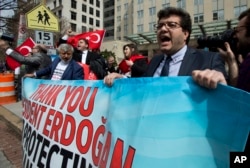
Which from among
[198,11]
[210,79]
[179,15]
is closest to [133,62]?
[179,15]

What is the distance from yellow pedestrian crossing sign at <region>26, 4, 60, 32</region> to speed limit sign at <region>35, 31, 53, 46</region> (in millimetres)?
118

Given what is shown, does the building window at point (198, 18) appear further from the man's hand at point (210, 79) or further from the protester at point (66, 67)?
the man's hand at point (210, 79)

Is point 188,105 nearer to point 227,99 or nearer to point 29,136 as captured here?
point 227,99

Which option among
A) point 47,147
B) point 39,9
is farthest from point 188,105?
point 39,9

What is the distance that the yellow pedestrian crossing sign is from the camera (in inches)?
287

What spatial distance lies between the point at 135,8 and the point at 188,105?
49.6 meters

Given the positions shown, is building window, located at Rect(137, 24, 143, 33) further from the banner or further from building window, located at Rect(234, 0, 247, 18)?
the banner

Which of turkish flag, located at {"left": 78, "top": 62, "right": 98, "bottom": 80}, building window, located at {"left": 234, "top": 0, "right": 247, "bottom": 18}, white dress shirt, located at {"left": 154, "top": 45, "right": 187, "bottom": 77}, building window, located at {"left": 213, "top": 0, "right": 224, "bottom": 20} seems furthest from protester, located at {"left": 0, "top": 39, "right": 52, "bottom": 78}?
building window, located at {"left": 213, "top": 0, "right": 224, "bottom": 20}

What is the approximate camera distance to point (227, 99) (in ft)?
4.69

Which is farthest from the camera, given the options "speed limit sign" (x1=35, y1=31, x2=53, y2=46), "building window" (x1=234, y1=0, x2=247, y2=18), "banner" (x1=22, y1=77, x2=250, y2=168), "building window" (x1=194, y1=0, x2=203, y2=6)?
"building window" (x1=194, y1=0, x2=203, y2=6)

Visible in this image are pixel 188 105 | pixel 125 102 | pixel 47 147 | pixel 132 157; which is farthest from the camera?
pixel 47 147

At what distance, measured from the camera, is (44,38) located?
7.63 meters

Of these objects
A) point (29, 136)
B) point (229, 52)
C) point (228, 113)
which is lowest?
point (29, 136)

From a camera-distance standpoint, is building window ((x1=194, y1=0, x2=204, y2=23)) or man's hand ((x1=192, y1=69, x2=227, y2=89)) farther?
building window ((x1=194, y1=0, x2=204, y2=23))
